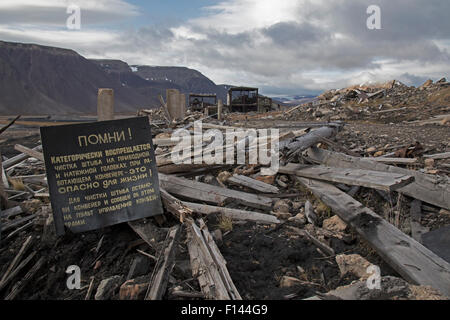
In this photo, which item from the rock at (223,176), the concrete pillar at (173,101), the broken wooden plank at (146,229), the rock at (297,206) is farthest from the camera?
the concrete pillar at (173,101)

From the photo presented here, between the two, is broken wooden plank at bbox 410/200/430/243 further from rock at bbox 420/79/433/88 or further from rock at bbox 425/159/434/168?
rock at bbox 420/79/433/88

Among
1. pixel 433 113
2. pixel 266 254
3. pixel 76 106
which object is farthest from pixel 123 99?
pixel 266 254

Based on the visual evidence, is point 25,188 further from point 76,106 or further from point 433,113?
point 76,106

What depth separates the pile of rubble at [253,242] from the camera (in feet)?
9.71

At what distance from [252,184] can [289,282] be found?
8.44ft

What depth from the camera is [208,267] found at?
299 cm

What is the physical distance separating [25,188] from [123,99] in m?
153

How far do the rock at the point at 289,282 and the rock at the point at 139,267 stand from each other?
141 centimetres

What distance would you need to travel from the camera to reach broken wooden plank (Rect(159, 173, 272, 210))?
4832 mm

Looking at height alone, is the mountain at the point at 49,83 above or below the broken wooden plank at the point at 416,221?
above

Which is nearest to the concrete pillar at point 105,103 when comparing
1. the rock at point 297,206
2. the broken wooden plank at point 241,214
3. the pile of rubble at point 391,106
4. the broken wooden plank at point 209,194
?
the broken wooden plank at point 209,194

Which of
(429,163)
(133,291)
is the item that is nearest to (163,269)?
(133,291)

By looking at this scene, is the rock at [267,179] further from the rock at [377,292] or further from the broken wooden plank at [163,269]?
the rock at [377,292]
